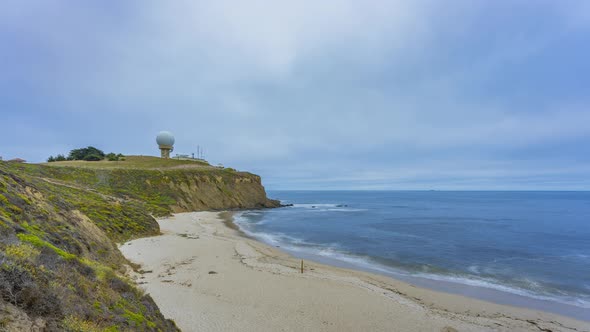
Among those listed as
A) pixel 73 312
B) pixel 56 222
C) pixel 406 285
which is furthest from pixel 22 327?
pixel 406 285

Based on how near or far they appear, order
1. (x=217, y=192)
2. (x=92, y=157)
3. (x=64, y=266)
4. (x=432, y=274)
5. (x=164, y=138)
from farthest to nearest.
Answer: (x=164, y=138) < (x=92, y=157) < (x=217, y=192) < (x=432, y=274) < (x=64, y=266)

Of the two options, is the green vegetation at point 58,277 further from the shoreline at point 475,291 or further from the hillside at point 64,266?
the shoreline at point 475,291

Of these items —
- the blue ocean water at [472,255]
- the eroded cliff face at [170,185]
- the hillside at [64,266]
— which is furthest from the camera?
the eroded cliff face at [170,185]

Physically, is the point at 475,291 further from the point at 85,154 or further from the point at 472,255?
the point at 85,154

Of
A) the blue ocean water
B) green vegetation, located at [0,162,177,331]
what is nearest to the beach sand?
green vegetation, located at [0,162,177,331]

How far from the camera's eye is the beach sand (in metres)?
11.9

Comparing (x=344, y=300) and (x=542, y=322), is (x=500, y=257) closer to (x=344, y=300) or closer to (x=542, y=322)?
(x=542, y=322)

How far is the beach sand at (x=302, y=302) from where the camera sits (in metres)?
11.9

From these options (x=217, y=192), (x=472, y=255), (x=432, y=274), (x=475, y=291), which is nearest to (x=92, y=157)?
(x=217, y=192)

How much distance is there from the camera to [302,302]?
13891 mm

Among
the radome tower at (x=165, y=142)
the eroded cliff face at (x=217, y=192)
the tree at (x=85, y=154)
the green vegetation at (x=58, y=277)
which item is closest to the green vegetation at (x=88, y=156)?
the tree at (x=85, y=154)

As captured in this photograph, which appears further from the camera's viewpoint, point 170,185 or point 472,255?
point 170,185

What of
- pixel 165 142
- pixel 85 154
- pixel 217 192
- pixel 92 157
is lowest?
pixel 217 192

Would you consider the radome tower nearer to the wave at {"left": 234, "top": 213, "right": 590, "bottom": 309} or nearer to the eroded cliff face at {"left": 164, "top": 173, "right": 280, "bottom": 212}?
the eroded cliff face at {"left": 164, "top": 173, "right": 280, "bottom": 212}
